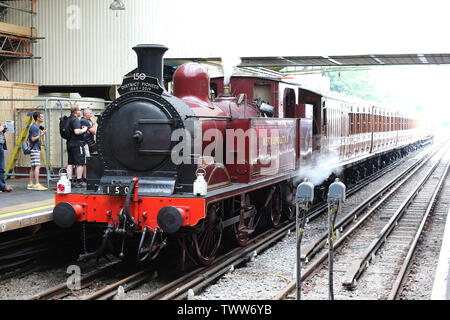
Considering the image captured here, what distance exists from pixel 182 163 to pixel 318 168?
20.0ft

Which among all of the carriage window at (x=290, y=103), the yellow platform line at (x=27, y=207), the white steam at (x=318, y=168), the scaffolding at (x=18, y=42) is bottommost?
the yellow platform line at (x=27, y=207)

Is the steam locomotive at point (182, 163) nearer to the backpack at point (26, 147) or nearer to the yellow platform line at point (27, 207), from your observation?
the yellow platform line at point (27, 207)

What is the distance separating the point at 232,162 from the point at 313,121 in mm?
5329

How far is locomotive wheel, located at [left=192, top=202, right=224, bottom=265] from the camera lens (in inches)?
293

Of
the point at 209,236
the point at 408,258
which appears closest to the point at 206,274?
the point at 209,236

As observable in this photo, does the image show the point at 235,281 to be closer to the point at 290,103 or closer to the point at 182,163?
the point at 182,163

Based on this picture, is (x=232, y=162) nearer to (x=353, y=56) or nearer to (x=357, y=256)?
(x=357, y=256)

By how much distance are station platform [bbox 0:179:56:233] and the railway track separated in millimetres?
3495

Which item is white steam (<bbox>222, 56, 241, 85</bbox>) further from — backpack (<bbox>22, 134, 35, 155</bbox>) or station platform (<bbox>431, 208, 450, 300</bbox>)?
station platform (<bbox>431, 208, 450, 300</bbox>)

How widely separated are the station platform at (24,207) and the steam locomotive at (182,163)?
2.01 feet

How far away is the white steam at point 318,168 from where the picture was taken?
1200 cm

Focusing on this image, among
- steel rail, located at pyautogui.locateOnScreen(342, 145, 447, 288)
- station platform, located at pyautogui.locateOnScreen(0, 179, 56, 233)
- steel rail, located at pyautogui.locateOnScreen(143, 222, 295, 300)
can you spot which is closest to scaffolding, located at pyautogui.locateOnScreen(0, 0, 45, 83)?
station platform, located at pyautogui.locateOnScreen(0, 179, 56, 233)

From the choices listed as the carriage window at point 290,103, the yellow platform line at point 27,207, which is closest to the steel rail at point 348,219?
the carriage window at point 290,103

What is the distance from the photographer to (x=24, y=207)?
8328mm
